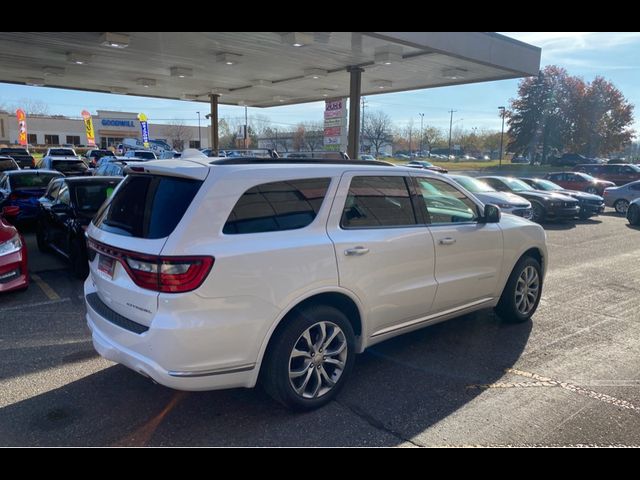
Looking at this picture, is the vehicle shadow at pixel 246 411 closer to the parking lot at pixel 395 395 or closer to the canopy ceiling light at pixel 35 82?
the parking lot at pixel 395 395

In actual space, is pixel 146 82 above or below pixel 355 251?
above

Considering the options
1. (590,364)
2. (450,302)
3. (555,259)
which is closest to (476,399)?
(450,302)

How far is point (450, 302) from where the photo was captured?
455 cm

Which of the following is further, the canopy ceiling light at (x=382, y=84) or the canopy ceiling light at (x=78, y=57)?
the canopy ceiling light at (x=382, y=84)

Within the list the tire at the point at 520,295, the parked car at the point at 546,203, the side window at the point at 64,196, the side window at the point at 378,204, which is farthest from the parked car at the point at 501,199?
the side window at the point at 64,196

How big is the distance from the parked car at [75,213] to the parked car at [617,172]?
89.2ft

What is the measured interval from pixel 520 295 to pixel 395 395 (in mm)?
2397

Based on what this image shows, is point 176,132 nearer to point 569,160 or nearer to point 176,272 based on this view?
point 569,160

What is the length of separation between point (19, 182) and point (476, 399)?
1116cm

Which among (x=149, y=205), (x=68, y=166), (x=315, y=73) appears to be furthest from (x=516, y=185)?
(x=68, y=166)

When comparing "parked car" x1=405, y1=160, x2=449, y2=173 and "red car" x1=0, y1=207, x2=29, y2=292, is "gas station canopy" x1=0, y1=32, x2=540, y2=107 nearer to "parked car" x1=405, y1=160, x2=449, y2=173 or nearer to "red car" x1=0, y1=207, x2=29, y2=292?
"parked car" x1=405, y1=160, x2=449, y2=173

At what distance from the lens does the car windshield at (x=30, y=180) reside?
35.5 feet

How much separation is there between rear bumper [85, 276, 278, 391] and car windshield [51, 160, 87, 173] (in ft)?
54.2

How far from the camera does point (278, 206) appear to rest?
3400mm
